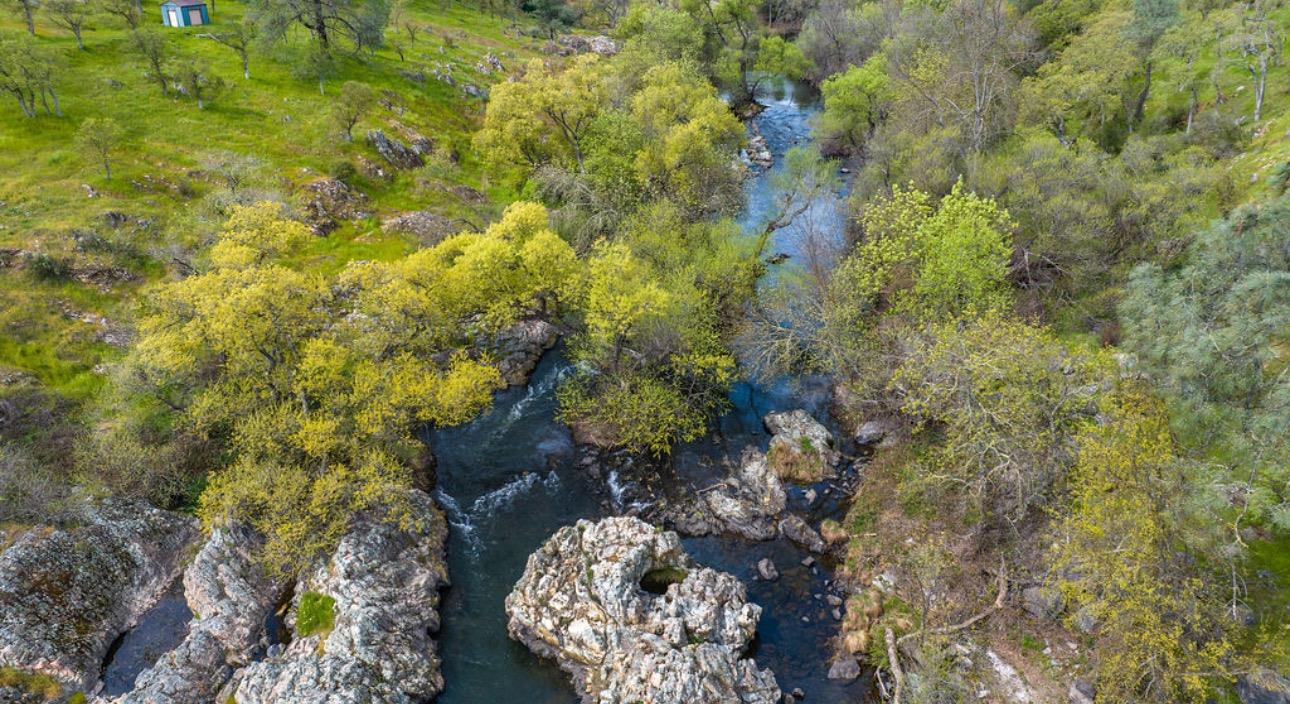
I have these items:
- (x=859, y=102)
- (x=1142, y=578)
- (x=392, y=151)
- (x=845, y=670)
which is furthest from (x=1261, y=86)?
(x=392, y=151)

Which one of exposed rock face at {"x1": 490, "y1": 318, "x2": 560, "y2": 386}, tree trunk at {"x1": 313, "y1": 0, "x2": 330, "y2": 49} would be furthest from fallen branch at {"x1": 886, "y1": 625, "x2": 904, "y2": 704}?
tree trunk at {"x1": 313, "y1": 0, "x2": 330, "y2": 49}

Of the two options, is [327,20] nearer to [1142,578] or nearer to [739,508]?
[739,508]

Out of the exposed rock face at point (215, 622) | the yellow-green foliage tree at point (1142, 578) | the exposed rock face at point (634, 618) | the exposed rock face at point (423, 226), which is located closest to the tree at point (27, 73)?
the exposed rock face at point (423, 226)

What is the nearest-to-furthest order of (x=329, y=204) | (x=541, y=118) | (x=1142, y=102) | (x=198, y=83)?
(x=1142, y=102)
(x=329, y=204)
(x=541, y=118)
(x=198, y=83)

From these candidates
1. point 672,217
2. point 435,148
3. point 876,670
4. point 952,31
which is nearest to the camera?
point 876,670

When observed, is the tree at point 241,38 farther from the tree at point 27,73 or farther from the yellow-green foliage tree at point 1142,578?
the yellow-green foliage tree at point 1142,578

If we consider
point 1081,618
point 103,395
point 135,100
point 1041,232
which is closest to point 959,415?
point 1081,618

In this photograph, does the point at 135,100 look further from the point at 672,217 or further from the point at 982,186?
the point at 982,186
